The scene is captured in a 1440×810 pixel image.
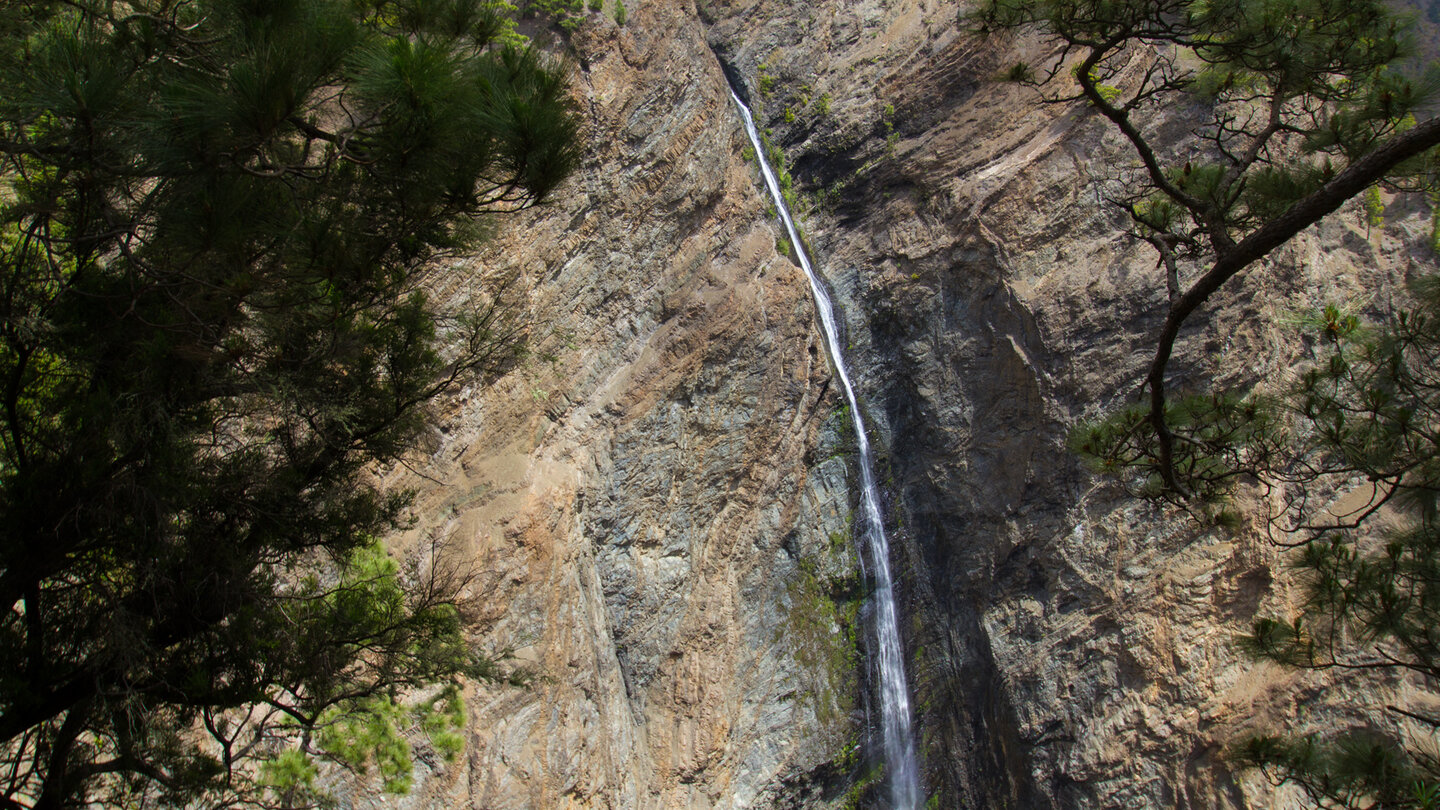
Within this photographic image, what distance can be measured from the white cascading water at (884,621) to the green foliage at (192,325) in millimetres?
8593

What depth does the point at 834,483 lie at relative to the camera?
12.6m

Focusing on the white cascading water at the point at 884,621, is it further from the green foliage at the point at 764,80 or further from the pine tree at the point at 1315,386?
the pine tree at the point at 1315,386

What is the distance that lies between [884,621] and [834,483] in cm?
216

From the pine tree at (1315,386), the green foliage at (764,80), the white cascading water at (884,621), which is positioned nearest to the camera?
the pine tree at (1315,386)

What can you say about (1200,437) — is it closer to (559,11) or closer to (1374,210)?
(1374,210)

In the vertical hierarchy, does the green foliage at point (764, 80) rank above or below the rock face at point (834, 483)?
above

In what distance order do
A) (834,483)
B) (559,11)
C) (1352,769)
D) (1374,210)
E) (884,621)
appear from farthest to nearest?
(559,11)
(834,483)
(884,621)
(1374,210)
(1352,769)

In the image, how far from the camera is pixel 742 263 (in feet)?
44.2

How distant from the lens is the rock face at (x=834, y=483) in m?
9.41

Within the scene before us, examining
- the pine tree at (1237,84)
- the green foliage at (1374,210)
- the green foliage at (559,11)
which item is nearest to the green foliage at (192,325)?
the pine tree at (1237,84)

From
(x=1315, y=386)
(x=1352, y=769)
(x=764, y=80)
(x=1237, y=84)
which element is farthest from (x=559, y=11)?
(x=1352, y=769)

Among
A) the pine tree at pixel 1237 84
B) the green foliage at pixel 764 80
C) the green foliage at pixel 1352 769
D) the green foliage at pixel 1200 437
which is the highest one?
the green foliage at pixel 764 80

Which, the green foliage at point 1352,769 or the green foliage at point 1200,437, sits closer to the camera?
the green foliage at point 1352,769

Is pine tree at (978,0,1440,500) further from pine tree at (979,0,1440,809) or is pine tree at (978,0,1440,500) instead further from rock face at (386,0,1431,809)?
rock face at (386,0,1431,809)
